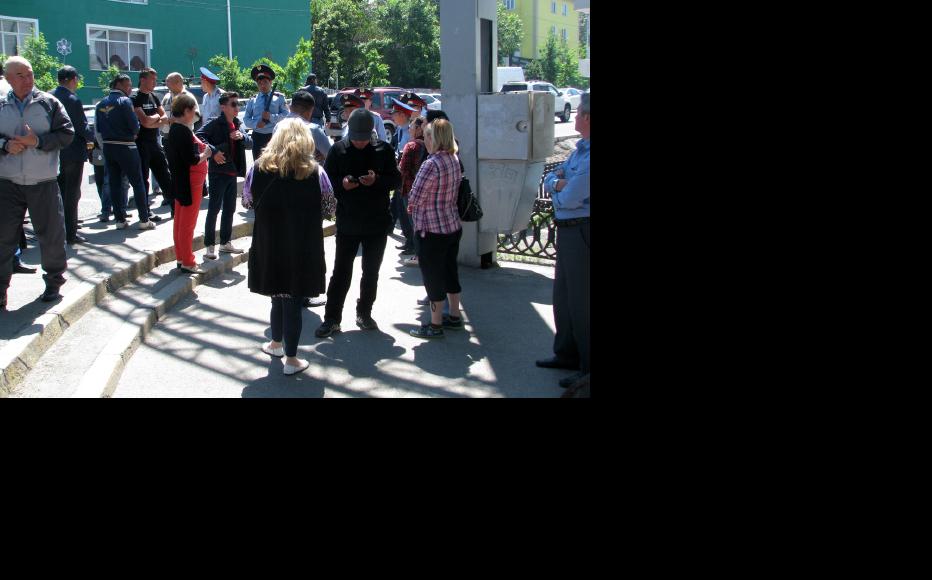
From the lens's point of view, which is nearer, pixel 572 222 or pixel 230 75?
pixel 572 222

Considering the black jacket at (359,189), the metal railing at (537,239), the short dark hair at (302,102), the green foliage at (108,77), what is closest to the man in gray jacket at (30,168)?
the short dark hair at (302,102)

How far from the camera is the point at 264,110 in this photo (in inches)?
407

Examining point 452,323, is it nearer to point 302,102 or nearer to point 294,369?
point 294,369

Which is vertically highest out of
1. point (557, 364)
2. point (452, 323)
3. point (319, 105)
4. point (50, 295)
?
point (319, 105)

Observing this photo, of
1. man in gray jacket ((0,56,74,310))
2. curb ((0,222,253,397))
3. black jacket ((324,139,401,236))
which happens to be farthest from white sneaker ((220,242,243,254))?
black jacket ((324,139,401,236))

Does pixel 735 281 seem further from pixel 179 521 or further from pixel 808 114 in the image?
pixel 179 521

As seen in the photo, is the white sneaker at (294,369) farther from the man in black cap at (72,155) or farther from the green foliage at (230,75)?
the green foliage at (230,75)

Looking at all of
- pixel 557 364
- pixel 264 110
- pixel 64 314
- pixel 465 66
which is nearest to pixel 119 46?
pixel 264 110

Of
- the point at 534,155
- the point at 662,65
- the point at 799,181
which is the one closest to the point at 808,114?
the point at 799,181

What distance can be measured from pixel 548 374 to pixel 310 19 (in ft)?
75.2

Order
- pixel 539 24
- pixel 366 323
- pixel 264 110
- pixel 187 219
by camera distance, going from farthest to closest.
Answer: pixel 539 24
pixel 264 110
pixel 187 219
pixel 366 323

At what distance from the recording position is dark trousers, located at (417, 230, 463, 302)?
6484mm

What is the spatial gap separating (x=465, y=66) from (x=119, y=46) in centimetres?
1702

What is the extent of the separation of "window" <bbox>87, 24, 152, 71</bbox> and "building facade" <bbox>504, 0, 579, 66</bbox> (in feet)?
65.2
